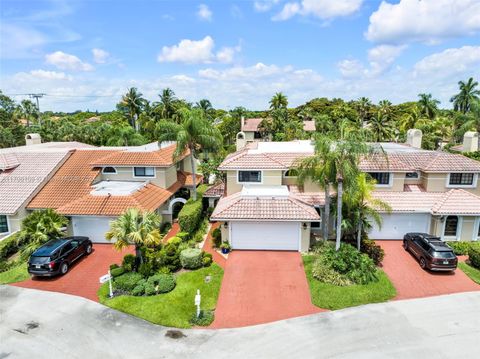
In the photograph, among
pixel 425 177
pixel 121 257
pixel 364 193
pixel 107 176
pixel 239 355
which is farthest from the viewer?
pixel 107 176

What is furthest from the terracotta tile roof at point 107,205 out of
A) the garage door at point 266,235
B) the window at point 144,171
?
the garage door at point 266,235

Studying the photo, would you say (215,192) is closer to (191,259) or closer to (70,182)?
(191,259)

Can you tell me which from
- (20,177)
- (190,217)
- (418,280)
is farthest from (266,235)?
(20,177)

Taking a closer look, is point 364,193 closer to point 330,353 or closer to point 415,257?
point 415,257

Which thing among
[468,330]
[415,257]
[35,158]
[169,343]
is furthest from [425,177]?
[35,158]

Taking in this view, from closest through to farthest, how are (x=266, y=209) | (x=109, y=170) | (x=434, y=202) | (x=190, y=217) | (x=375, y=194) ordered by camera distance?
(x=266, y=209) < (x=434, y=202) < (x=375, y=194) < (x=190, y=217) < (x=109, y=170)

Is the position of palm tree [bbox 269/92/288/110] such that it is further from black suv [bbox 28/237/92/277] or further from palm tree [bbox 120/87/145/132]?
black suv [bbox 28/237/92/277]

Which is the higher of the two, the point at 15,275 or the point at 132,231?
the point at 132,231
